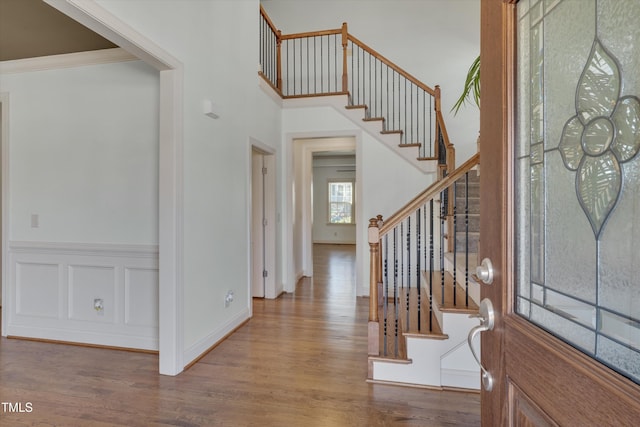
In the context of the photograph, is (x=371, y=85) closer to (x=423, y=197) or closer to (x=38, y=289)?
(x=423, y=197)

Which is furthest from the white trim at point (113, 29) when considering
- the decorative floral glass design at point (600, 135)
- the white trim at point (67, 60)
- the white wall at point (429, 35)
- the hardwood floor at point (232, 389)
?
the white wall at point (429, 35)

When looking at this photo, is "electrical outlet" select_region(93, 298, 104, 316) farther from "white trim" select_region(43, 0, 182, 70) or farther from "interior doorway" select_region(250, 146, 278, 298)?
"white trim" select_region(43, 0, 182, 70)

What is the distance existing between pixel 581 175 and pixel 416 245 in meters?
3.69

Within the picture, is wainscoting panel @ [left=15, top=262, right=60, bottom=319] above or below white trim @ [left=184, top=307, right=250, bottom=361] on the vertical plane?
above

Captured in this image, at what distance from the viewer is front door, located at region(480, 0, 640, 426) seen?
0.52 m

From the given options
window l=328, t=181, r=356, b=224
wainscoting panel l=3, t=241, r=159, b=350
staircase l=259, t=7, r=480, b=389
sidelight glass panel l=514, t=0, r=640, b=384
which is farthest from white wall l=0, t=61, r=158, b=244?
window l=328, t=181, r=356, b=224

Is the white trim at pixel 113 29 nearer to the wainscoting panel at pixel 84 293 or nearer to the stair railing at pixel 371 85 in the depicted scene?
the wainscoting panel at pixel 84 293

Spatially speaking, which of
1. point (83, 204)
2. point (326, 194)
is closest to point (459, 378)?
point (83, 204)

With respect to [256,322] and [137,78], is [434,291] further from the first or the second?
[137,78]

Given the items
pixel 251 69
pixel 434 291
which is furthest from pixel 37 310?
pixel 434 291

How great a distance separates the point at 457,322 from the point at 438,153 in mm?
2783

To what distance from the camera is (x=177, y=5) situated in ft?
7.53

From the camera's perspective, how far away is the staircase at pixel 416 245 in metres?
2.17

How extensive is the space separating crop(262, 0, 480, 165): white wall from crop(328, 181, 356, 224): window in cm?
478
